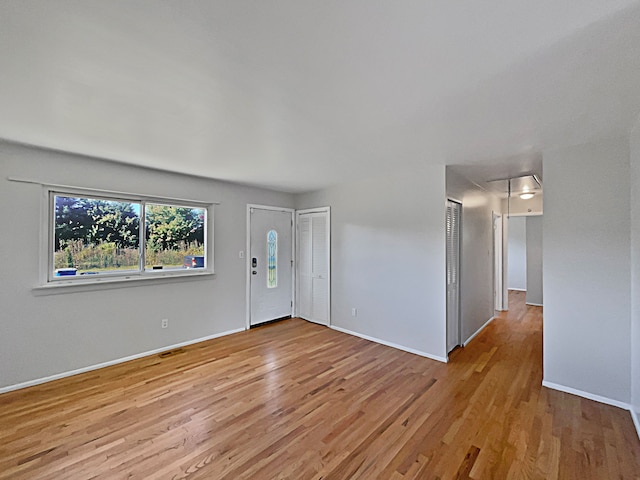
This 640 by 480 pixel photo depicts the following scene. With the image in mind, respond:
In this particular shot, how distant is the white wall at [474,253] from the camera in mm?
4020

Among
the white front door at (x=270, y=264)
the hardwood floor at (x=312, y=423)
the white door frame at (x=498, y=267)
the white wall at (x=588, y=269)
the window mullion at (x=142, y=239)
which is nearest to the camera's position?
the hardwood floor at (x=312, y=423)

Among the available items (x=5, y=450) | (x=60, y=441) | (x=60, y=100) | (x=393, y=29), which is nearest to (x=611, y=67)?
(x=393, y=29)

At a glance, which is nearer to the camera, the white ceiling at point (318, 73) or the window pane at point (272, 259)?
the white ceiling at point (318, 73)

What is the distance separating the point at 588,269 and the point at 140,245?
5.00 meters

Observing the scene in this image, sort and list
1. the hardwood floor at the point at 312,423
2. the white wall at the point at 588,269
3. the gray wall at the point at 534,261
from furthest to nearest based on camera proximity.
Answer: the gray wall at the point at 534,261, the white wall at the point at 588,269, the hardwood floor at the point at 312,423

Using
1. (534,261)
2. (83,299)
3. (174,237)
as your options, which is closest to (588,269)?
(174,237)

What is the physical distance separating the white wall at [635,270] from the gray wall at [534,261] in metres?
5.10

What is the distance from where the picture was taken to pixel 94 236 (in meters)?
3.34

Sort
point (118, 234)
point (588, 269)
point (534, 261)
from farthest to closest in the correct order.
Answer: point (534, 261) → point (118, 234) → point (588, 269)

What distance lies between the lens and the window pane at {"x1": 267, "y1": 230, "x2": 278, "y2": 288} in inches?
201

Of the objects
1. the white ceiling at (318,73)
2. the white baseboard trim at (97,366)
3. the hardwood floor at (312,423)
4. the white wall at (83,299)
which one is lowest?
the hardwood floor at (312,423)

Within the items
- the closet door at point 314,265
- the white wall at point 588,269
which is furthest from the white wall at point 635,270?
→ the closet door at point 314,265

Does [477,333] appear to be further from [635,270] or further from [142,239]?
[142,239]

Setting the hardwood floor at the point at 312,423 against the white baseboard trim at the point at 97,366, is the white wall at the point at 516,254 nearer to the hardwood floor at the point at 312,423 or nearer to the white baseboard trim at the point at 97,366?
the hardwood floor at the point at 312,423
